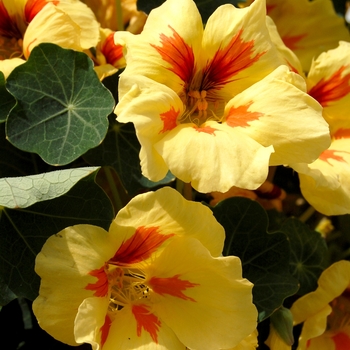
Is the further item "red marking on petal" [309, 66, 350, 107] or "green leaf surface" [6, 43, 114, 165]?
"red marking on petal" [309, 66, 350, 107]

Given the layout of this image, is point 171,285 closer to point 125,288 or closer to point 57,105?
point 125,288

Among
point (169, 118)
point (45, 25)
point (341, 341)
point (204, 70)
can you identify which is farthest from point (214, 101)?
point (341, 341)

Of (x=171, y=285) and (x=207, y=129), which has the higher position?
(x=207, y=129)

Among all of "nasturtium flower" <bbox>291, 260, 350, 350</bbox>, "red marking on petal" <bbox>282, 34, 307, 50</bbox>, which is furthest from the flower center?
"red marking on petal" <bbox>282, 34, 307, 50</bbox>

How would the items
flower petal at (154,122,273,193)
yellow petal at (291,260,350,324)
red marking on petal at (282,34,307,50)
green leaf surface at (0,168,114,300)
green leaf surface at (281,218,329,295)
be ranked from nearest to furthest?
1. flower petal at (154,122,273,193)
2. green leaf surface at (0,168,114,300)
3. yellow petal at (291,260,350,324)
4. green leaf surface at (281,218,329,295)
5. red marking on petal at (282,34,307,50)

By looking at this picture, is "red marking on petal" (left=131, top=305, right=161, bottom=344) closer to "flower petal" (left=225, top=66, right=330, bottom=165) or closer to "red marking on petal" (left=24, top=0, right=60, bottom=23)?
"flower petal" (left=225, top=66, right=330, bottom=165)

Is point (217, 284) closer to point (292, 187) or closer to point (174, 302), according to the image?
point (174, 302)

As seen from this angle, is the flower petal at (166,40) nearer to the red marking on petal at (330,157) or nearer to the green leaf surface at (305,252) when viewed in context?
the red marking on petal at (330,157)
